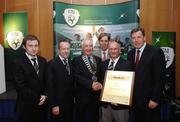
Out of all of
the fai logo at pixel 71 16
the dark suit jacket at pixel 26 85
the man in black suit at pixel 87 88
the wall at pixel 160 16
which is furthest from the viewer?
the wall at pixel 160 16

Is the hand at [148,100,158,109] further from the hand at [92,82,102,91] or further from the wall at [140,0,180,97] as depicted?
the wall at [140,0,180,97]

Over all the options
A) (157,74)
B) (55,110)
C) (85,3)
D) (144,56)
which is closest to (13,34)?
(85,3)

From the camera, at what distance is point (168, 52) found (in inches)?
203

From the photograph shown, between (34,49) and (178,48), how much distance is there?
11.6 feet

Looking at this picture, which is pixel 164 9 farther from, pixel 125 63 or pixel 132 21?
pixel 125 63

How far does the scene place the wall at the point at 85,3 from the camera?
5555mm

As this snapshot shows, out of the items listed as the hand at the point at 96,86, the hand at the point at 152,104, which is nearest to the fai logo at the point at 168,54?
the hand at the point at 152,104

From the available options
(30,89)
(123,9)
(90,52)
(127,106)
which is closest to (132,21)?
(123,9)

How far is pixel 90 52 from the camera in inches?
131

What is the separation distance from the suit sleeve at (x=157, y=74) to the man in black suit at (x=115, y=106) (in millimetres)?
312

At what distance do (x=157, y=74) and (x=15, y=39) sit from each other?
11.9 feet

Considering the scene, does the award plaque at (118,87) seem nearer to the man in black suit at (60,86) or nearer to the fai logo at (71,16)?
the man in black suit at (60,86)

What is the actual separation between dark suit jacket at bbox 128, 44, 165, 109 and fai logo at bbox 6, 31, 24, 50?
3351 mm

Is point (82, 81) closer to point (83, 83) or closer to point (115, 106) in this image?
point (83, 83)
